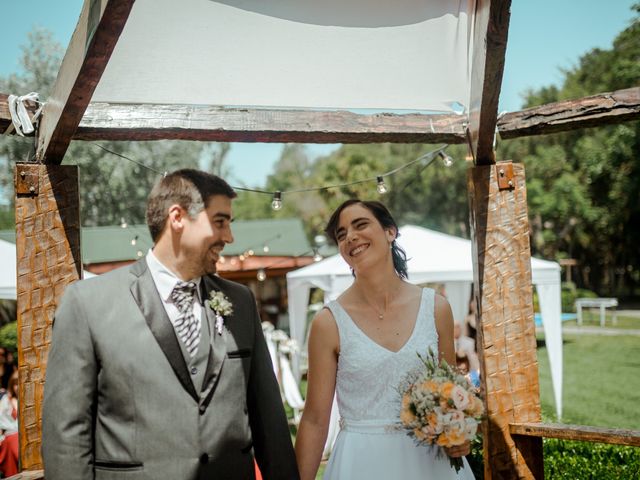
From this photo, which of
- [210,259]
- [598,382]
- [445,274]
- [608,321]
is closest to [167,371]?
[210,259]

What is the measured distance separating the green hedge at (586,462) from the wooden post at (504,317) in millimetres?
1444

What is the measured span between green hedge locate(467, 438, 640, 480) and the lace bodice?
231 cm

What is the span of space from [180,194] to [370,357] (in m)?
1.37

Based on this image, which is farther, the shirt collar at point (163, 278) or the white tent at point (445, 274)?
the white tent at point (445, 274)

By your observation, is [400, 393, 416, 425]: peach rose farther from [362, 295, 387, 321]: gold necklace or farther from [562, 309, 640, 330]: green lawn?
[562, 309, 640, 330]: green lawn

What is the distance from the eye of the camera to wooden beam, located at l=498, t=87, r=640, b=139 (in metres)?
3.49

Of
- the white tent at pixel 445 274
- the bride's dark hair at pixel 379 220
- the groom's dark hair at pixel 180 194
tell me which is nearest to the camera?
the groom's dark hair at pixel 180 194

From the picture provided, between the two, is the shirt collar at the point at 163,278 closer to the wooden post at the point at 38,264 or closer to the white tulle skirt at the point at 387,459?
the wooden post at the point at 38,264

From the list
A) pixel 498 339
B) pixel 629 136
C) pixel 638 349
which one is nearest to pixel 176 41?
pixel 498 339

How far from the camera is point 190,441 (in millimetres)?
2178

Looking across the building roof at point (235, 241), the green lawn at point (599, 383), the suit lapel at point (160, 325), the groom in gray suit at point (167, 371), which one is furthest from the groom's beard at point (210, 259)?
the building roof at point (235, 241)

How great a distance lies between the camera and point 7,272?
8016 millimetres

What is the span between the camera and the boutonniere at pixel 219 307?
2344 mm

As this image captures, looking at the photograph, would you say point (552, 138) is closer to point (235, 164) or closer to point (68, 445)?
point (235, 164)
